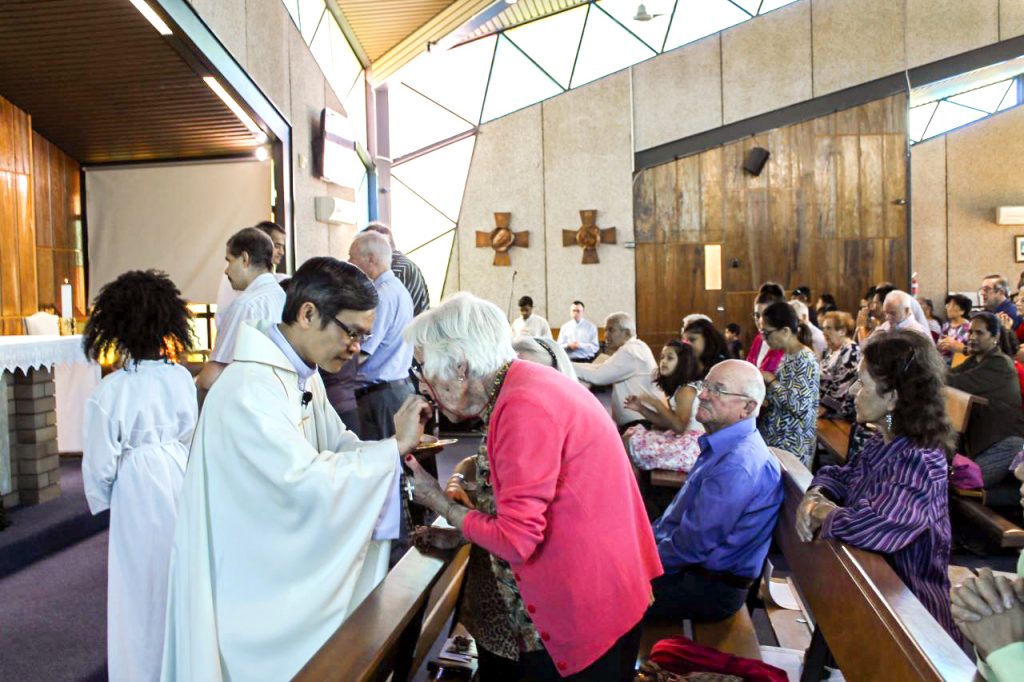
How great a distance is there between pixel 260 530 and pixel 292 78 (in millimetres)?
7436

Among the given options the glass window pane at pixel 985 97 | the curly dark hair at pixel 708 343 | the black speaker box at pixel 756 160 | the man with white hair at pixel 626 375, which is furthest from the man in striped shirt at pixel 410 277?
the glass window pane at pixel 985 97

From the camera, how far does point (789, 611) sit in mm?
3828

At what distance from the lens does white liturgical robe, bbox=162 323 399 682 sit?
6.36 ft

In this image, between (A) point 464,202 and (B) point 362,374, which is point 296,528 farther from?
(A) point 464,202

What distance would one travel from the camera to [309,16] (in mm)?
9555

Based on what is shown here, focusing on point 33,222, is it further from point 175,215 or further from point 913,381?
point 913,381

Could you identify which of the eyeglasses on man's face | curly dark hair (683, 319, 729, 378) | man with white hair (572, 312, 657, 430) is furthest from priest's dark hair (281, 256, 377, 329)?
man with white hair (572, 312, 657, 430)

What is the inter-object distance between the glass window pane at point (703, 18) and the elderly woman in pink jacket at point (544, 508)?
42.8 ft

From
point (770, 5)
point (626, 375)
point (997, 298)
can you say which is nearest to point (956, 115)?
point (770, 5)

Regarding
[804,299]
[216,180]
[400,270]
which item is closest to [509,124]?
[804,299]

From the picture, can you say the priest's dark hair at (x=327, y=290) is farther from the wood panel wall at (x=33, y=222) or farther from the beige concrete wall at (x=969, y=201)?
the beige concrete wall at (x=969, y=201)

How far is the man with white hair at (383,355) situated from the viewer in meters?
4.40

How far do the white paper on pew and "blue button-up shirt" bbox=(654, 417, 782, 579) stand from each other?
0.87 m

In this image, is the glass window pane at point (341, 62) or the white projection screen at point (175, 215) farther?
the glass window pane at point (341, 62)
